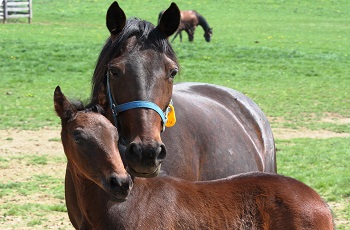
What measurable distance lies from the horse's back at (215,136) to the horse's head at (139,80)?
1.70 feet

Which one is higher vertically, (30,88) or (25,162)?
(25,162)

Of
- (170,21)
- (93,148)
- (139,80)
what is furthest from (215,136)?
(93,148)

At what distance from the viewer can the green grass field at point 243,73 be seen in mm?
9922

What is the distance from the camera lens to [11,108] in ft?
44.8

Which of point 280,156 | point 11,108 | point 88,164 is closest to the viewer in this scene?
point 88,164

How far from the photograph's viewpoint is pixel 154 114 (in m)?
4.12

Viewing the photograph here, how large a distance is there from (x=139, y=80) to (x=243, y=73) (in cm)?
1499

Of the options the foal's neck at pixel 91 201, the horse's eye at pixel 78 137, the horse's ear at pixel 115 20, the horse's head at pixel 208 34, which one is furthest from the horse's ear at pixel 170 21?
the horse's head at pixel 208 34

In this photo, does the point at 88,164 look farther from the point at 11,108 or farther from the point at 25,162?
the point at 11,108

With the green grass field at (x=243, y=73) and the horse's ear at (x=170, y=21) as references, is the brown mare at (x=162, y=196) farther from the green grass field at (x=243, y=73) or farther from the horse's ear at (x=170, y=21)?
the horse's ear at (x=170, y=21)

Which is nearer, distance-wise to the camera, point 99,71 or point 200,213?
point 200,213

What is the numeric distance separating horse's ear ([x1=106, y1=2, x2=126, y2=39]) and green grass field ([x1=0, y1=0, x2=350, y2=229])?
0.44 metres

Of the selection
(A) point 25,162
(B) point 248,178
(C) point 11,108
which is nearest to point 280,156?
(A) point 25,162

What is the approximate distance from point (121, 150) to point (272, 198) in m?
0.86
